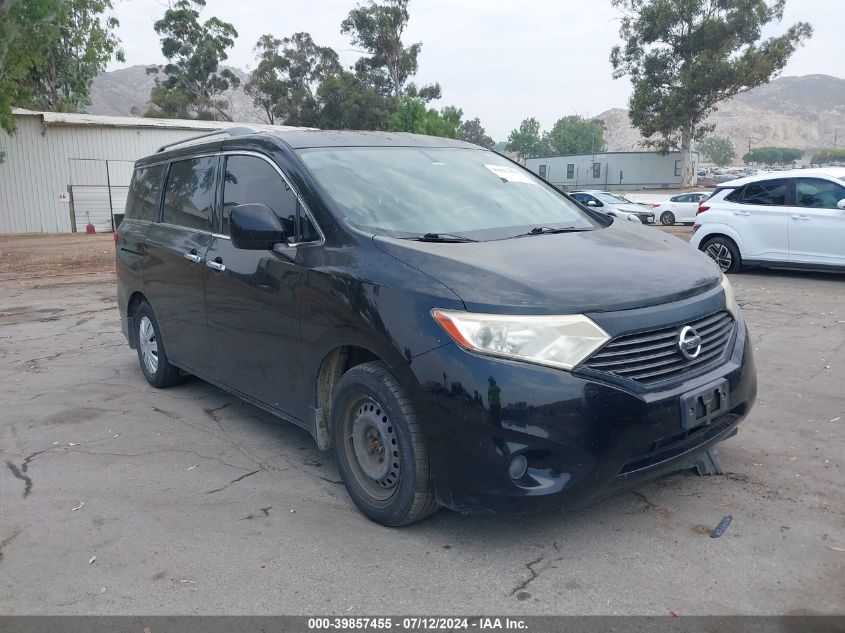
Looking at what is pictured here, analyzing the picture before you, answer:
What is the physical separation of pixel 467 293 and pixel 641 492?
5.13ft

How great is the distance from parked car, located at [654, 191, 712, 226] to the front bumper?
26.5 m

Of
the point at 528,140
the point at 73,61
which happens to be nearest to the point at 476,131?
the point at 528,140

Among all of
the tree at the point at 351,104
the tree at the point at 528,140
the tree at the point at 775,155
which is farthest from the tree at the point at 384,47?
the tree at the point at 775,155

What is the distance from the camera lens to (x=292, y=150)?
421 centimetres

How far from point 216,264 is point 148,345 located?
188cm

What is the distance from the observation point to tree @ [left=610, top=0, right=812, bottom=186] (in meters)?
42.0

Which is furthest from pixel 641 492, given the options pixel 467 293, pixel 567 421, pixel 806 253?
pixel 806 253

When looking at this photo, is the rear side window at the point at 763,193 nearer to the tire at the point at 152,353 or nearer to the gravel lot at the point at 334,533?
the gravel lot at the point at 334,533

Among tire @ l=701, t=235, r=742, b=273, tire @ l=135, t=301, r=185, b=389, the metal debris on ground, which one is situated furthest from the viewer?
tire @ l=701, t=235, r=742, b=273

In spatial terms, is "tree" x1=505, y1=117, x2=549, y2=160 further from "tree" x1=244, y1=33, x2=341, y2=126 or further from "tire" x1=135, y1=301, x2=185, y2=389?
"tire" x1=135, y1=301, x2=185, y2=389

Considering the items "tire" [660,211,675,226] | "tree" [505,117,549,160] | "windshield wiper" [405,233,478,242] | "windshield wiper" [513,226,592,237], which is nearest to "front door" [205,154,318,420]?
"windshield wiper" [405,233,478,242]

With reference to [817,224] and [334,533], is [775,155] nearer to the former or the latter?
[817,224]

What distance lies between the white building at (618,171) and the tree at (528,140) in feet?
165

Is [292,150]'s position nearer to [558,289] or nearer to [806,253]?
[558,289]
